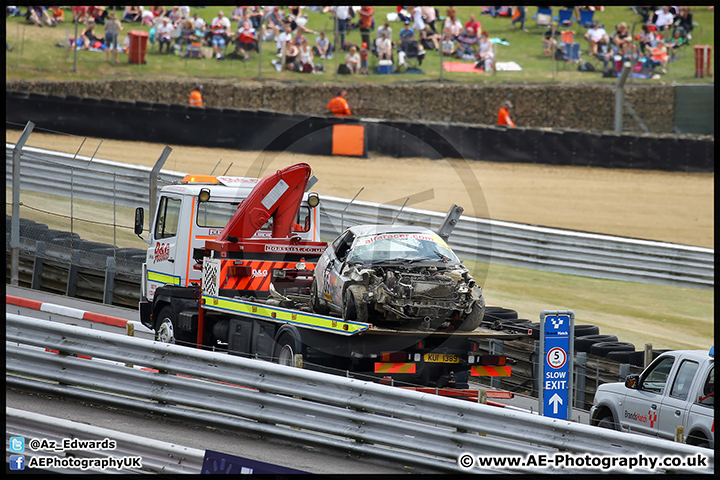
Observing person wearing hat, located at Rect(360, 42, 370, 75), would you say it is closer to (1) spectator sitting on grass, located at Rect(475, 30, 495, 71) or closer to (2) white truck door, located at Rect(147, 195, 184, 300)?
(1) spectator sitting on grass, located at Rect(475, 30, 495, 71)

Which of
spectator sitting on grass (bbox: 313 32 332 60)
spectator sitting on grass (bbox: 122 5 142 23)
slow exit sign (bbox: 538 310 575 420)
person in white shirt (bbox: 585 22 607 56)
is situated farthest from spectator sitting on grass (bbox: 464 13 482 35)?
slow exit sign (bbox: 538 310 575 420)

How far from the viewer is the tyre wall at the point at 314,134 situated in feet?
93.8

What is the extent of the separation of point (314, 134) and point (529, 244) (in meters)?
10.5

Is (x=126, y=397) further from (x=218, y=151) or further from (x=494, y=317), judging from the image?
(x=218, y=151)

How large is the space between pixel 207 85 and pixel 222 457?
101 ft

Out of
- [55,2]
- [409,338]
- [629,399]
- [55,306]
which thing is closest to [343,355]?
[409,338]

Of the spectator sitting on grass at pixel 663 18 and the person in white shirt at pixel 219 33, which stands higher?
the spectator sitting on grass at pixel 663 18

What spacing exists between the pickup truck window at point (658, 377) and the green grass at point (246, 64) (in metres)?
27.3

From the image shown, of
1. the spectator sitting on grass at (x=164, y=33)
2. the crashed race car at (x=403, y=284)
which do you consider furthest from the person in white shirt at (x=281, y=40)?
the crashed race car at (x=403, y=284)

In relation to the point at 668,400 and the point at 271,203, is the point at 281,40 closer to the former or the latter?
the point at 271,203

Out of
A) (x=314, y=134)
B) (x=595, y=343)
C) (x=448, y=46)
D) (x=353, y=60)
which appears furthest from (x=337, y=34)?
(x=595, y=343)

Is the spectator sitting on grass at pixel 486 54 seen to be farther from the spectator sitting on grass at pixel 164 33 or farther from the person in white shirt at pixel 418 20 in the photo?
the spectator sitting on grass at pixel 164 33

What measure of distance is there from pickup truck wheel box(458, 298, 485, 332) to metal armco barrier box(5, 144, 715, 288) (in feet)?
33.2

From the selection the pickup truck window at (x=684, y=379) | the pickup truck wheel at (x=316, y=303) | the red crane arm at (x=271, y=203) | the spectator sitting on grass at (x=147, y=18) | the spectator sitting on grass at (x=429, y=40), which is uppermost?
the spectator sitting on grass at (x=147, y=18)
